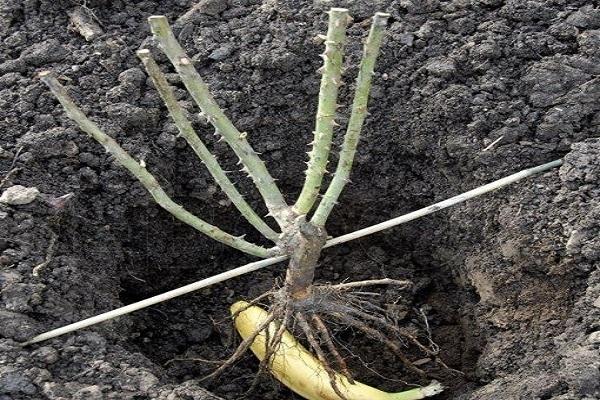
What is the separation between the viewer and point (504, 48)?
1.85 meters

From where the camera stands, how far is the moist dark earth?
1.63 metres

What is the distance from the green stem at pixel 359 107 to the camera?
1237mm

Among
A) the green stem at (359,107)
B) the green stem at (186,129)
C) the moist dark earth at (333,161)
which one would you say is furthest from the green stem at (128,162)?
the moist dark earth at (333,161)

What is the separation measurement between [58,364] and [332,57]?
2.69 feet

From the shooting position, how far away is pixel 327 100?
1.33 meters

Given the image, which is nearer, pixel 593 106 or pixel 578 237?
pixel 578 237

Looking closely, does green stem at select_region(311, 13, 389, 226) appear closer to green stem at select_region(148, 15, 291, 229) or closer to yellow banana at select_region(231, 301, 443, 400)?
green stem at select_region(148, 15, 291, 229)

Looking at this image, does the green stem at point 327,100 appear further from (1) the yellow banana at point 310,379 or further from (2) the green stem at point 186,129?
(1) the yellow banana at point 310,379

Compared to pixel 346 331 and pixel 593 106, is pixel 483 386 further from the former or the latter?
pixel 593 106

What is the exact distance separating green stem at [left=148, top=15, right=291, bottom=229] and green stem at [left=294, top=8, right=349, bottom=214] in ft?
0.18

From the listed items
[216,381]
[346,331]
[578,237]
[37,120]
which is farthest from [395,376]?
[37,120]

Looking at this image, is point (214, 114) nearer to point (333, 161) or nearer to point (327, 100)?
point (327, 100)

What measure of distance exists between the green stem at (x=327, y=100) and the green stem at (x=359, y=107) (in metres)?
0.03

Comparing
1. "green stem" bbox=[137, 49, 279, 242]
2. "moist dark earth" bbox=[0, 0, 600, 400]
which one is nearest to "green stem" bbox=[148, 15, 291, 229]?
"green stem" bbox=[137, 49, 279, 242]
